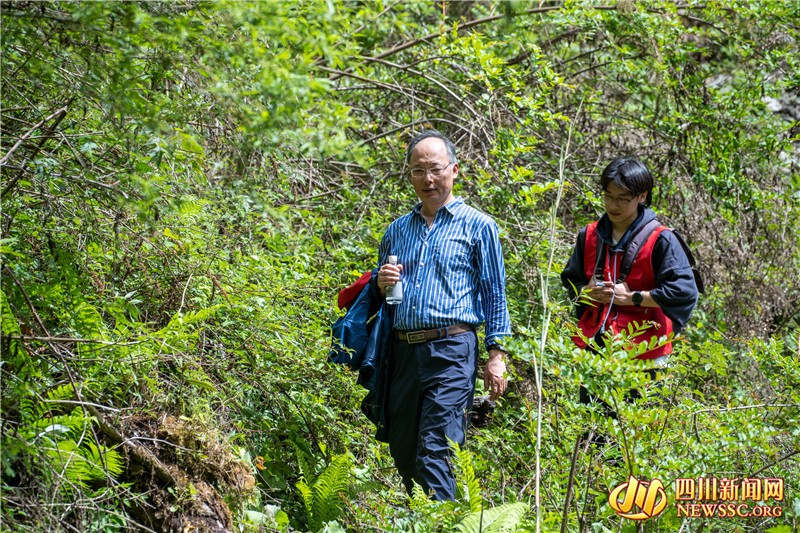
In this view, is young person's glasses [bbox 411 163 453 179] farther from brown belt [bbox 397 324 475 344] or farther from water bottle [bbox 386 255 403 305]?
brown belt [bbox 397 324 475 344]

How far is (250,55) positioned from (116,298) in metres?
1.68

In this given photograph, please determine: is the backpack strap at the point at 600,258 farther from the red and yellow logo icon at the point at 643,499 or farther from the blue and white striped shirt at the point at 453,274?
the red and yellow logo icon at the point at 643,499

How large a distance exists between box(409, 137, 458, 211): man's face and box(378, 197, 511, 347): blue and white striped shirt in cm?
8

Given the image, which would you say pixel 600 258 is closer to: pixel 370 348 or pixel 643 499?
pixel 370 348

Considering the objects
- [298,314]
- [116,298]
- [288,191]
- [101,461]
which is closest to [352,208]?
[288,191]

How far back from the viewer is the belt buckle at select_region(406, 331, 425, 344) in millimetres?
4727

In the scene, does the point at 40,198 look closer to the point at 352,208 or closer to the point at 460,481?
the point at 460,481

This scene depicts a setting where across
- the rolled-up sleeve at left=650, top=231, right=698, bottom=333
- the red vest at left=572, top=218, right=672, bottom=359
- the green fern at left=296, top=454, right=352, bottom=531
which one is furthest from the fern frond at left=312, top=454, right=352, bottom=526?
the rolled-up sleeve at left=650, top=231, right=698, bottom=333

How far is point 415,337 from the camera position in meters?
4.74

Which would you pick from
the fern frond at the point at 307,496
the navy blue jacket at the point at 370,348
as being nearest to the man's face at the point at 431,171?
the navy blue jacket at the point at 370,348

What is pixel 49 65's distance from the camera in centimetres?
361

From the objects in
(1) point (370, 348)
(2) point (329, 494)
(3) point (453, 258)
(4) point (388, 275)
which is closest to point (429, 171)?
(3) point (453, 258)

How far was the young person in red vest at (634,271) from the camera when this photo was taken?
4.91 metres

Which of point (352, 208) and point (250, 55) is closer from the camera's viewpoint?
point (250, 55)
